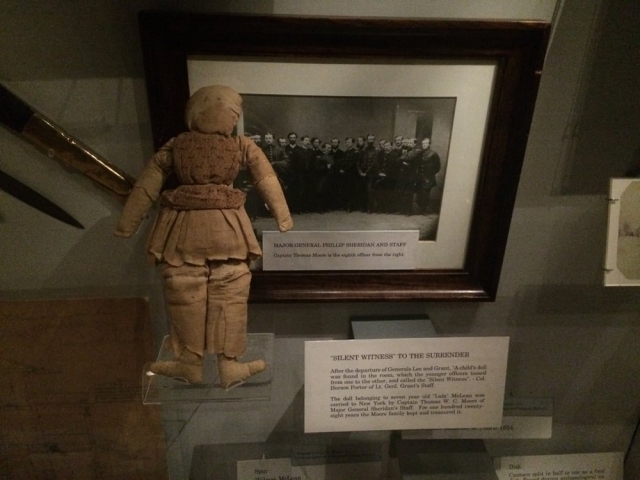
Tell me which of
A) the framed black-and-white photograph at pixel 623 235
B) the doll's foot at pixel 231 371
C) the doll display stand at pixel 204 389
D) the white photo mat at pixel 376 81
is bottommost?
the doll display stand at pixel 204 389

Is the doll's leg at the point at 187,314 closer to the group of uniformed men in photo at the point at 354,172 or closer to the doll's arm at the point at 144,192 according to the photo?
the doll's arm at the point at 144,192

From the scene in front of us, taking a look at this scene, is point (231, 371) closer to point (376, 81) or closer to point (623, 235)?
point (376, 81)

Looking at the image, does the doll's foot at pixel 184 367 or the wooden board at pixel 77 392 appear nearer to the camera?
the doll's foot at pixel 184 367

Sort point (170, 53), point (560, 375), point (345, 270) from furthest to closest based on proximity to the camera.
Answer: point (560, 375), point (345, 270), point (170, 53)

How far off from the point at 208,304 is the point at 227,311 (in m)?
0.02

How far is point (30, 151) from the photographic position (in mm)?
644

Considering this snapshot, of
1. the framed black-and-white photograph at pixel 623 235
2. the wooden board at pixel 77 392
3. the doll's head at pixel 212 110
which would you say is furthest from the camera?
the wooden board at pixel 77 392

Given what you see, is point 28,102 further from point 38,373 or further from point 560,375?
point 560,375

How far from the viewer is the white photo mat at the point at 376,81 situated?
2.01 feet

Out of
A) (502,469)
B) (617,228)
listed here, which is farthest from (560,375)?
(617,228)

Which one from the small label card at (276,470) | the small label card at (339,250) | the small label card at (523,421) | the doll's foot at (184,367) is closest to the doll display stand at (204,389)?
the doll's foot at (184,367)

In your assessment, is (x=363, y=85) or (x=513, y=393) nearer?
(x=363, y=85)

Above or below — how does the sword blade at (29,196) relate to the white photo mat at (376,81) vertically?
below

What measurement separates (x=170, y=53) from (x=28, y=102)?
0.67 ft
